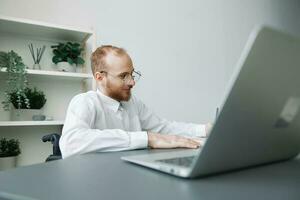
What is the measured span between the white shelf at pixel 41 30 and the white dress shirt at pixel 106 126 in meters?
0.74

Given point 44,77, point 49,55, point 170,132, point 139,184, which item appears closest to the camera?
point 139,184

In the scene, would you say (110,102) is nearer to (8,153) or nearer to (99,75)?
(99,75)

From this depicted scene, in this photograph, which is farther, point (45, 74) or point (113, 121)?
point (45, 74)

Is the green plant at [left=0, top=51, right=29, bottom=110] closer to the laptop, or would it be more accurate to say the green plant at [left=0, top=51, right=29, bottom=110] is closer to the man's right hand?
the man's right hand

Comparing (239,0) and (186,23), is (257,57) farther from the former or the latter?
(239,0)

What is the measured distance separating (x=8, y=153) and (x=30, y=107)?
0.33 metres

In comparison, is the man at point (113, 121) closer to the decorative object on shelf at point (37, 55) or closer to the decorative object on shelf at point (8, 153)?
the decorative object on shelf at point (37, 55)

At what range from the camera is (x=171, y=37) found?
2.85 m

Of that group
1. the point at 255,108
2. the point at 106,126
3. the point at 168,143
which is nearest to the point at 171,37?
the point at 106,126

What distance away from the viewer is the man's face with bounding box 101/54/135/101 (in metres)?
1.49

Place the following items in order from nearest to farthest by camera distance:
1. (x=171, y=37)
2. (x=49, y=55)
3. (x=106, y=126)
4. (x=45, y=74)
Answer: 1. (x=106, y=126)
2. (x=45, y=74)
3. (x=49, y=55)
4. (x=171, y=37)

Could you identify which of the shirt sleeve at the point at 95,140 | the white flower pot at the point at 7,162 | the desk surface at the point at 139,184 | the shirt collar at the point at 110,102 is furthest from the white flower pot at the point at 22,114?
the desk surface at the point at 139,184

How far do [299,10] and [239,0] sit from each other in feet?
5.64

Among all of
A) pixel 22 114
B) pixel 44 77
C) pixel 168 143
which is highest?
pixel 44 77
